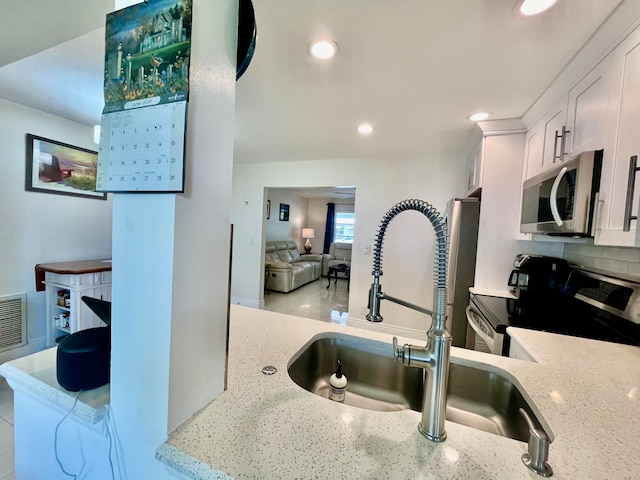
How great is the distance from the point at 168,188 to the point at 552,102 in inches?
91.6

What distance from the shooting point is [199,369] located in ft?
2.07

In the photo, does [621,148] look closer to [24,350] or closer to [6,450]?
[6,450]

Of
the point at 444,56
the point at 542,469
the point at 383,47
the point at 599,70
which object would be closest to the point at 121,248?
the point at 542,469

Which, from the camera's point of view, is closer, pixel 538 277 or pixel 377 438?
pixel 377 438

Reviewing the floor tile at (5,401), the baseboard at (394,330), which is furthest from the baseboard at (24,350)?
the baseboard at (394,330)

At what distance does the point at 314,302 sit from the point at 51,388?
418 centimetres

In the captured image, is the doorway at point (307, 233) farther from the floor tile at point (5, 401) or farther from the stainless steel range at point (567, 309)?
the floor tile at point (5, 401)

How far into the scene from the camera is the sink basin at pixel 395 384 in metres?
0.89

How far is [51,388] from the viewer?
750 mm

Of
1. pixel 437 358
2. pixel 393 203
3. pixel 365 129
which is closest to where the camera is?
pixel 437 358

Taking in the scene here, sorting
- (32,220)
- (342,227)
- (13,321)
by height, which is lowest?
(13,321)

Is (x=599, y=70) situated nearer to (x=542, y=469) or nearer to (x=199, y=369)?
(x=542, y=469)

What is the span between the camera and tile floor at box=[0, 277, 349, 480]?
156 cm

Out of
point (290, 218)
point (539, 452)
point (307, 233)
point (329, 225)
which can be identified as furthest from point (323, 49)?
point (329, 225)
